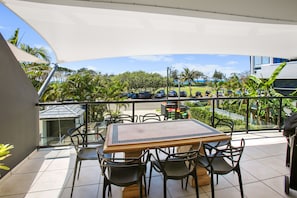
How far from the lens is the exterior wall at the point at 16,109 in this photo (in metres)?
2.68

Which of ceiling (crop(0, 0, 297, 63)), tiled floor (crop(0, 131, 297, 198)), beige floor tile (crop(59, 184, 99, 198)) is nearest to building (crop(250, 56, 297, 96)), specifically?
ceiling (crop(0, 0, 297, 63))

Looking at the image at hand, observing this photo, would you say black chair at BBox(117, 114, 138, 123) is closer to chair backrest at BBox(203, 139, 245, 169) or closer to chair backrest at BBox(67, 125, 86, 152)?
chair backrest at BBox(67, 125, 86, 152)

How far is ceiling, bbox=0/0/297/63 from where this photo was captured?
8.27ft

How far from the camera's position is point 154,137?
2268 mm

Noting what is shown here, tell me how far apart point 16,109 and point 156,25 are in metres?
2.72

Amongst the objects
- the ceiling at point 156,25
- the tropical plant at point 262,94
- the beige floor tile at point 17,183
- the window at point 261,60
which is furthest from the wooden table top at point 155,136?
the window at point 261,60

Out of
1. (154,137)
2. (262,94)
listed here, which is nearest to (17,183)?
(154,137)

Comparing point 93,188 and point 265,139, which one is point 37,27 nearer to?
point 93,188

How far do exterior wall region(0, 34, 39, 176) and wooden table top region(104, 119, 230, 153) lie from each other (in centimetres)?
156

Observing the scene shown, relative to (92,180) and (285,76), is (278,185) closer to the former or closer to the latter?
(92,180)

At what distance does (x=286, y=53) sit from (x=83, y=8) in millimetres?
5467

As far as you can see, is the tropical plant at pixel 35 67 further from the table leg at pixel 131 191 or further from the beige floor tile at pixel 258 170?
the beige floor tile at pixel 258 170

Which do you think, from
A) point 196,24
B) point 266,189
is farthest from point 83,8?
point 266,189

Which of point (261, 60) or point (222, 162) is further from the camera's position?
point (261, 60)
